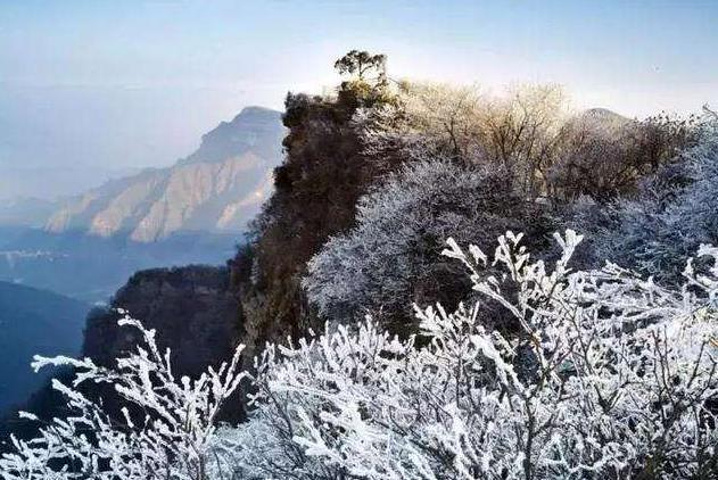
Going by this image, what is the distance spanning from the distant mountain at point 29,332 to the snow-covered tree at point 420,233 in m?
67.8

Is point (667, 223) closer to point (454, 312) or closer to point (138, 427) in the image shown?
point (454, 312)

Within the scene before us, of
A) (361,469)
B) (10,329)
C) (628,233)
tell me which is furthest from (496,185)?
(10,329)

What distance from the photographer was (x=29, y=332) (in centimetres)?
11469

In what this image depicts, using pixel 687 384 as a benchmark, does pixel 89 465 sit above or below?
below

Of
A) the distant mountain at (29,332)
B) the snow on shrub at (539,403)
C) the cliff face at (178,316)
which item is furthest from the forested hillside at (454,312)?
the distant mountain at (29,332)

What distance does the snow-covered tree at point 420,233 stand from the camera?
1755 centimetres

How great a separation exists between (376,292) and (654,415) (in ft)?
48.2

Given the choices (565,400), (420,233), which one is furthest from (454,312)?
(420,233)

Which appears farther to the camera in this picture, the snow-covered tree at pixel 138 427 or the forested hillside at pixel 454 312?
the snow-covered tree at pixel 138 427

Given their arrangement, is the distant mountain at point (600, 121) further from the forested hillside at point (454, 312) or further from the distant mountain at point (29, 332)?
the distant mountain at point (29, 332)

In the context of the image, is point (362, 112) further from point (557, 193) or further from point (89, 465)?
point (89, 465)

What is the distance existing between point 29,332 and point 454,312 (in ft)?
402

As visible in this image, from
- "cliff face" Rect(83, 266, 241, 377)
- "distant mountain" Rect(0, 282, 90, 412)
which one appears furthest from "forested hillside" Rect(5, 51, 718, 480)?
"distant mountain" Rect(0, 282, 90, 412)

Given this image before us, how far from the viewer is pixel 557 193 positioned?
73.9ft
